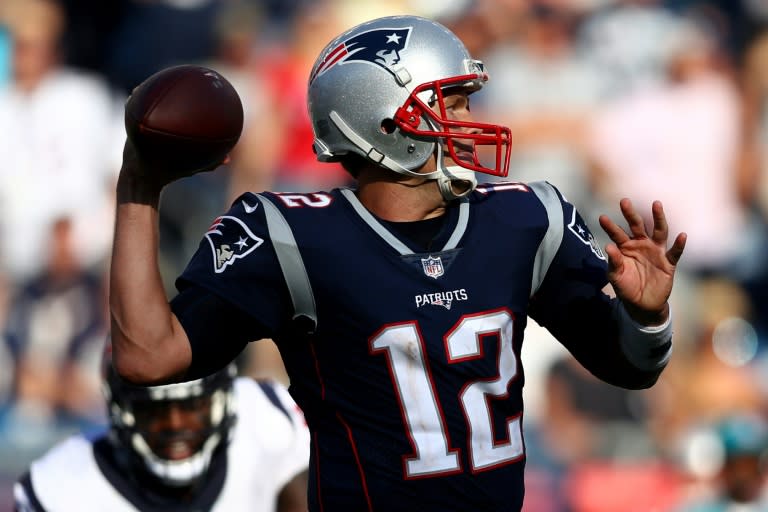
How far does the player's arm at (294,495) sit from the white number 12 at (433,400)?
4.50 feet

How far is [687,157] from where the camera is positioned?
6242 mm

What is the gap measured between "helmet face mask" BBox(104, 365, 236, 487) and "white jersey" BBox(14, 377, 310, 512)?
0.30 feet

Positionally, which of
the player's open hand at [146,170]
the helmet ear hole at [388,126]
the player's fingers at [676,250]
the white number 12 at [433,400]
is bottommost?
the white number 12 at [433,400]

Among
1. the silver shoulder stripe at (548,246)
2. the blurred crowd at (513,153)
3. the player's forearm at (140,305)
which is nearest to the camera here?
the player's forearm at (140,305)

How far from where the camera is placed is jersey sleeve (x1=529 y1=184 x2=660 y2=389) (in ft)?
7.83

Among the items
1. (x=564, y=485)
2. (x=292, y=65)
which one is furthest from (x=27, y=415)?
(x=564, y=485)

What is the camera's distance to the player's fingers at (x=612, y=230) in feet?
7.25

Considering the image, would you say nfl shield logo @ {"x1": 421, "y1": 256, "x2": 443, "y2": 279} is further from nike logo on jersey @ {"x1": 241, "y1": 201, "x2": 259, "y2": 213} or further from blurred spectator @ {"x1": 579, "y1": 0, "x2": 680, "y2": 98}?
blurred spectator @ {"x1": 579, "y1": 0, "x2": 680, "y2": 98}

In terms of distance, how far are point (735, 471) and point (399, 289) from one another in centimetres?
303

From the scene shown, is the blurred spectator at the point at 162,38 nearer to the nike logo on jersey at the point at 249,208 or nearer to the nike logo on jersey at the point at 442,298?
the nike logo on jersey at the point at 249,208

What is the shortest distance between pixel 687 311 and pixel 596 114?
1.15 meters

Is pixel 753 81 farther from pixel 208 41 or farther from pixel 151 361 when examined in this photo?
pixel 151 361

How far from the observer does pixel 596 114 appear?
6.34 metres

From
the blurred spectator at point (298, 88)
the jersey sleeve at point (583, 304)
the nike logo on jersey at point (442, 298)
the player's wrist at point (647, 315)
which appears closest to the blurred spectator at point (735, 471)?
the blurred spectator at point (298, 88)
